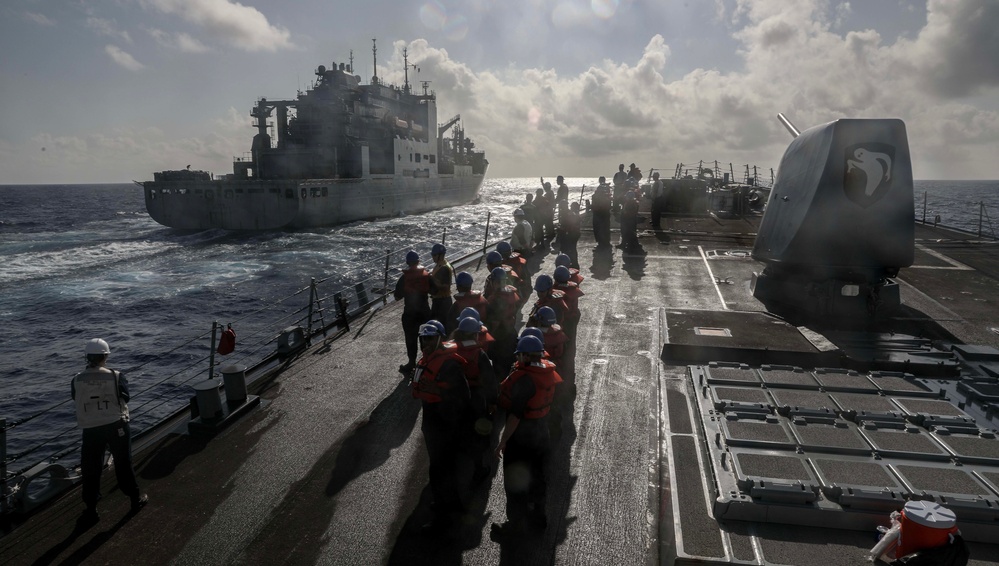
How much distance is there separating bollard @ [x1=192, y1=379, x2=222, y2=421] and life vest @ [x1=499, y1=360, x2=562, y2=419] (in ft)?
14.0

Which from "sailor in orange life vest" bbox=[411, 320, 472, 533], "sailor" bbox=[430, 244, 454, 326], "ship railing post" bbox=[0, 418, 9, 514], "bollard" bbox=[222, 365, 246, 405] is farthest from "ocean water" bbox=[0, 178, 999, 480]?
"sailor in orange life vest" bbox=[411, 320, 472, 533]

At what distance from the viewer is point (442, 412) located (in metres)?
4.88

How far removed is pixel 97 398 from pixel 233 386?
233 centimetres

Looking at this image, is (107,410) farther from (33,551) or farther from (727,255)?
(727,255)

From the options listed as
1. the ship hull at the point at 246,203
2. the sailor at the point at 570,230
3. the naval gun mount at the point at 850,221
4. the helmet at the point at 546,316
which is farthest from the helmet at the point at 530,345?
the ship hull at the point at 246,203

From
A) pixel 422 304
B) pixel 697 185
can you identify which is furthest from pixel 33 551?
pixel 697 185

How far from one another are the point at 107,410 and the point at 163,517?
1.14 meters

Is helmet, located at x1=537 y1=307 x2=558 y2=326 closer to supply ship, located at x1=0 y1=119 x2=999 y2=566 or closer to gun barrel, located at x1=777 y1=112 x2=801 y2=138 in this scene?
supply ship, located at x1=0 y1=119 x2=999 y2=566

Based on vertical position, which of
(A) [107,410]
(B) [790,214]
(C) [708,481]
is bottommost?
(C) [708,481]

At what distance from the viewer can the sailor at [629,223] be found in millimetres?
18125

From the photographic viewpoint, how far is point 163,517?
536 centimetres

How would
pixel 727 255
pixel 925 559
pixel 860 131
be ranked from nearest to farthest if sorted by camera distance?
1. pixel 925 559
2. pixel 860 131
3. pixel 727 255

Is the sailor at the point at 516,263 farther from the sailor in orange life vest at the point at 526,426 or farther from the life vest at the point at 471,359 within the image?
the sailor in orange life vest at the point at 526,426

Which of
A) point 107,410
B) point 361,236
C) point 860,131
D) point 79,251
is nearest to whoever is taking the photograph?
point 107,410
